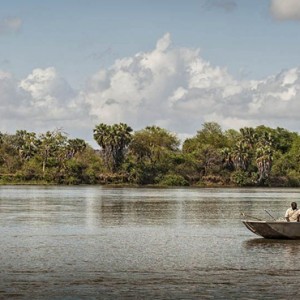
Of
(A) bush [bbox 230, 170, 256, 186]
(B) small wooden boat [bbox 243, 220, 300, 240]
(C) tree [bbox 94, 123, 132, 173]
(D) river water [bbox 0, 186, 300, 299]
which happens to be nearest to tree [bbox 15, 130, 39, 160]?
(C) tree [bbox 94, 123, 132, 173]

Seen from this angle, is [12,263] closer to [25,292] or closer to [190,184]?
[25,292]

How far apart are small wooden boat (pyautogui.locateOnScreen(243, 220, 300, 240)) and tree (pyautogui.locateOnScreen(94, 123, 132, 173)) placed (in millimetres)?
103581

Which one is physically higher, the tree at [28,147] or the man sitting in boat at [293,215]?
the tree at [28,147]

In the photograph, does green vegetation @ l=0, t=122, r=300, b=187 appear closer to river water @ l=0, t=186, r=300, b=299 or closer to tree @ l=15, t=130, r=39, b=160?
tree @ l=15, t=130, r=39, b=160

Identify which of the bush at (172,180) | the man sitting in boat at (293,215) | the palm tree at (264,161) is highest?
the palm tree at (264,161)

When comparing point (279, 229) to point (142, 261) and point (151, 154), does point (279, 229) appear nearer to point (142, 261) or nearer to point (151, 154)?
point (142, 261)

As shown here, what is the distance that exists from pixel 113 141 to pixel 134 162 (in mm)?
7410

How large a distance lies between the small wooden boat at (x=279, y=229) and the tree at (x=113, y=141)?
340 feet

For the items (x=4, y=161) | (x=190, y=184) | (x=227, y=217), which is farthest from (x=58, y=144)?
(x=227, y=217)

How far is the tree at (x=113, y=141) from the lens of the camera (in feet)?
443

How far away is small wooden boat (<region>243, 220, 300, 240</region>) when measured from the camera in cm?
3120

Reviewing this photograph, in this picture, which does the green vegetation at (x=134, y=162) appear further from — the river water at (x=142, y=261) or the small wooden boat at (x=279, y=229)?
the small wooden boat at (x=279, y=229)

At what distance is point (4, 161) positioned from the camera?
482ft

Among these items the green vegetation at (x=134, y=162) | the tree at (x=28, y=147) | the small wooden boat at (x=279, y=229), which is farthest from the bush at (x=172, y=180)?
the small wooden boat at (x=279, y=229)
